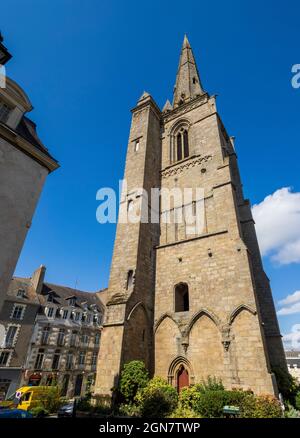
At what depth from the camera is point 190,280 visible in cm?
1421

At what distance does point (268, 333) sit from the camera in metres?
14.9

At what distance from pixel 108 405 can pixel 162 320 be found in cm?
480

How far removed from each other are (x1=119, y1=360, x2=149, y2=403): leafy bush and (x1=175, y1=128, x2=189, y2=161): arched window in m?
15.5

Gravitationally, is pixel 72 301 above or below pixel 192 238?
above

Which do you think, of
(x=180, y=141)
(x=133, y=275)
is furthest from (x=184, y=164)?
(x=133, y=275)

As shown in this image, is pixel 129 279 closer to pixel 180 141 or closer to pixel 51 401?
pixel 51 401

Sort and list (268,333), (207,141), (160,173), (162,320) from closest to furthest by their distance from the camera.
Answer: (162,320)
(268,333)
(207,141)
(160,173)

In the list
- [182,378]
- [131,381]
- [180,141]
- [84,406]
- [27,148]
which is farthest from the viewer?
[180,141]

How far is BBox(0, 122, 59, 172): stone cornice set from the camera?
771cm

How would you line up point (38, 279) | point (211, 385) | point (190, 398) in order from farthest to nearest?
point (38, 279)
point (211, 385)
point (190, 398)

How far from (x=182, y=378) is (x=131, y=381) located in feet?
9.78

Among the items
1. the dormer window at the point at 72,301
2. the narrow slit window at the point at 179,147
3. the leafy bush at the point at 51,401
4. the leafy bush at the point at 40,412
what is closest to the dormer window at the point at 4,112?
the narrow slit window at the point at 179,147
